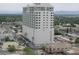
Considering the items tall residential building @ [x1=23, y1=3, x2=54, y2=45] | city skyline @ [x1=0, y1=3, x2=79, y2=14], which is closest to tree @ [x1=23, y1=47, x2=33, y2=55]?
tall residential building @ [x1=23, y1=3, x2=54, y2=45]

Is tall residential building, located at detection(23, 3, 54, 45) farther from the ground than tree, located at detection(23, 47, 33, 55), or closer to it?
farther from the ground

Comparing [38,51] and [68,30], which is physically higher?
[68,30]

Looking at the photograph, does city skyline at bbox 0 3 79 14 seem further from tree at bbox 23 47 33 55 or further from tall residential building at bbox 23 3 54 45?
tree at bbox 23 47 33 55

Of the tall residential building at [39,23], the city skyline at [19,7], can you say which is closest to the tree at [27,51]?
the tall residential building at [39,23]

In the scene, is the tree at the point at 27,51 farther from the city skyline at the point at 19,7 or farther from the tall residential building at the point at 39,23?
the city skyline at the point at 19,7

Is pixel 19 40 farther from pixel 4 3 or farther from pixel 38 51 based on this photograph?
pixel 4 3

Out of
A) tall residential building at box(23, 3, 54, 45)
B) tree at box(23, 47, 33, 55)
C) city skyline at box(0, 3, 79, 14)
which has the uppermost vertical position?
city skyline at box(0, 3, 79, 14)
